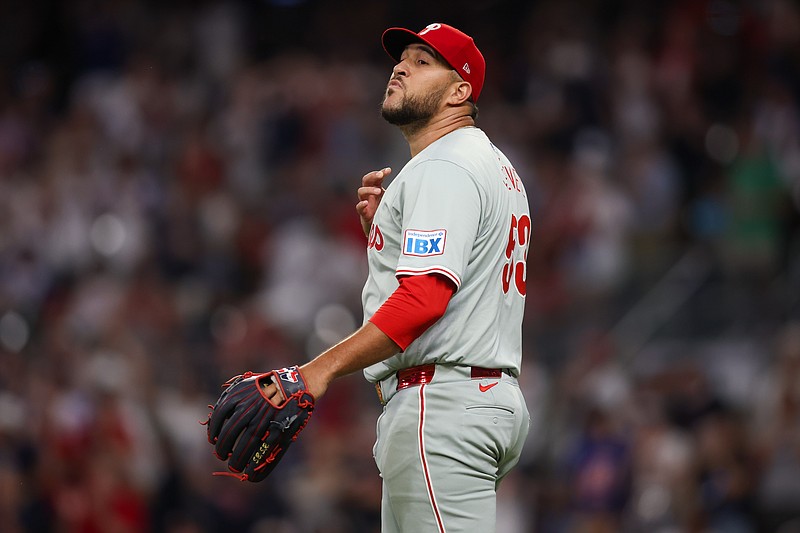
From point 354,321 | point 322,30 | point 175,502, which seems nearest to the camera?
point 175,502

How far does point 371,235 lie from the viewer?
13.5ft

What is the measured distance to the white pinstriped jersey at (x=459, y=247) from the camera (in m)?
3.72

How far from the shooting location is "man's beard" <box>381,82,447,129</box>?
4082 mm

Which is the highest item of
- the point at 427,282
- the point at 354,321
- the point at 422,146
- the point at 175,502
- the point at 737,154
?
the point at 422,146

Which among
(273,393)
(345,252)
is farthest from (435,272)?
(345,252)

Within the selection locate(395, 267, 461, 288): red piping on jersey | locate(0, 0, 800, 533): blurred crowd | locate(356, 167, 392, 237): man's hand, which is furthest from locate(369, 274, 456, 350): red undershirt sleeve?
locate(0, 0, 800, 533): blurred crowd

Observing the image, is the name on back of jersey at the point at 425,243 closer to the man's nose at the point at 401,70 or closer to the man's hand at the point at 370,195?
the man's hand at the point at 370,195

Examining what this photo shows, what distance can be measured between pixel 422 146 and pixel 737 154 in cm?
732

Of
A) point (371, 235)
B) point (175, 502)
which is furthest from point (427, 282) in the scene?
point (175, 502)

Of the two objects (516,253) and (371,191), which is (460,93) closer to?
(371,191)

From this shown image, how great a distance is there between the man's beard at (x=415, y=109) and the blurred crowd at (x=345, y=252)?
4.83 m

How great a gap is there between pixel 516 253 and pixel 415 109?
587mm

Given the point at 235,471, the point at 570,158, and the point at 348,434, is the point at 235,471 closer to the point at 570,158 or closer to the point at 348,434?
the point at 348,434

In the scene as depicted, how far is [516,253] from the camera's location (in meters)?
4.07
